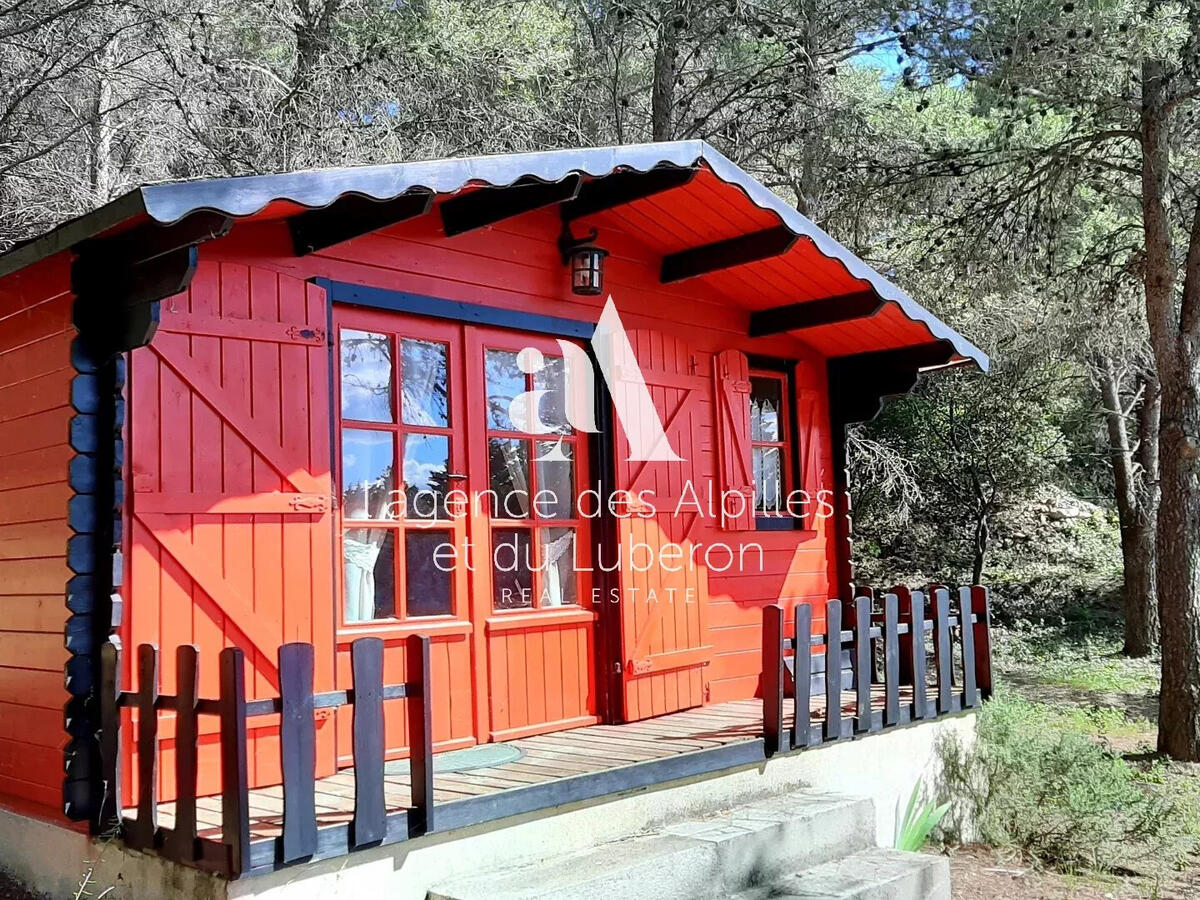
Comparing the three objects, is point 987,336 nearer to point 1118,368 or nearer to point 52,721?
point 1118,368

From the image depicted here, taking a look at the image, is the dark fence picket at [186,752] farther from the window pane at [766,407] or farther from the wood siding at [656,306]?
the window pane at [766,407]

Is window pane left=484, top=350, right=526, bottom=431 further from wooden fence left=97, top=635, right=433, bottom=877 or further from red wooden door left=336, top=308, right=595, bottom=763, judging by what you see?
wooden fence left=97, top=635, right=433, bottom=877

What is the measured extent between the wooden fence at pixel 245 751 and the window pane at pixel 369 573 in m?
1.22

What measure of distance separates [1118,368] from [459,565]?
10687 millimetres

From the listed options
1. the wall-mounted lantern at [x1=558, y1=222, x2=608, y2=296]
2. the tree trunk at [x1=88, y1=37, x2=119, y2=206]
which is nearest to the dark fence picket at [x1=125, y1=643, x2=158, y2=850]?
the wall-mounted lantern at [x1=558, y1=222, x2=608, y2=296]

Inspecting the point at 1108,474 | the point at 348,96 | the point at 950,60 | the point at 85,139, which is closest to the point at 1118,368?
the point at 1108,474

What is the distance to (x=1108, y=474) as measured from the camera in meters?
16.5

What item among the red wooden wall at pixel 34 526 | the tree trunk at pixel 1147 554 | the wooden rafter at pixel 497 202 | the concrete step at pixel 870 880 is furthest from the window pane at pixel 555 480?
the tree trunk at pixel 1147 554

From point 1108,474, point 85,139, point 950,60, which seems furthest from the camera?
point 1108,474

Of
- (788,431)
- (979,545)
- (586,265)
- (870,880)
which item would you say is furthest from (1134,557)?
(870,880)

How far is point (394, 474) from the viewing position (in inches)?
205

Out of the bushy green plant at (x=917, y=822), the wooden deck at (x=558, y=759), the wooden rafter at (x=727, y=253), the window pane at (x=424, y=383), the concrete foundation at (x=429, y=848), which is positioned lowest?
the bushy green plant at (x=917, y=822)

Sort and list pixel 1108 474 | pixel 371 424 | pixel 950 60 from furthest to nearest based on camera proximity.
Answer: pixel 1108 474
pixel 950 60
pixel 371 424

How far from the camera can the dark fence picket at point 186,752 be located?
3.53 m
